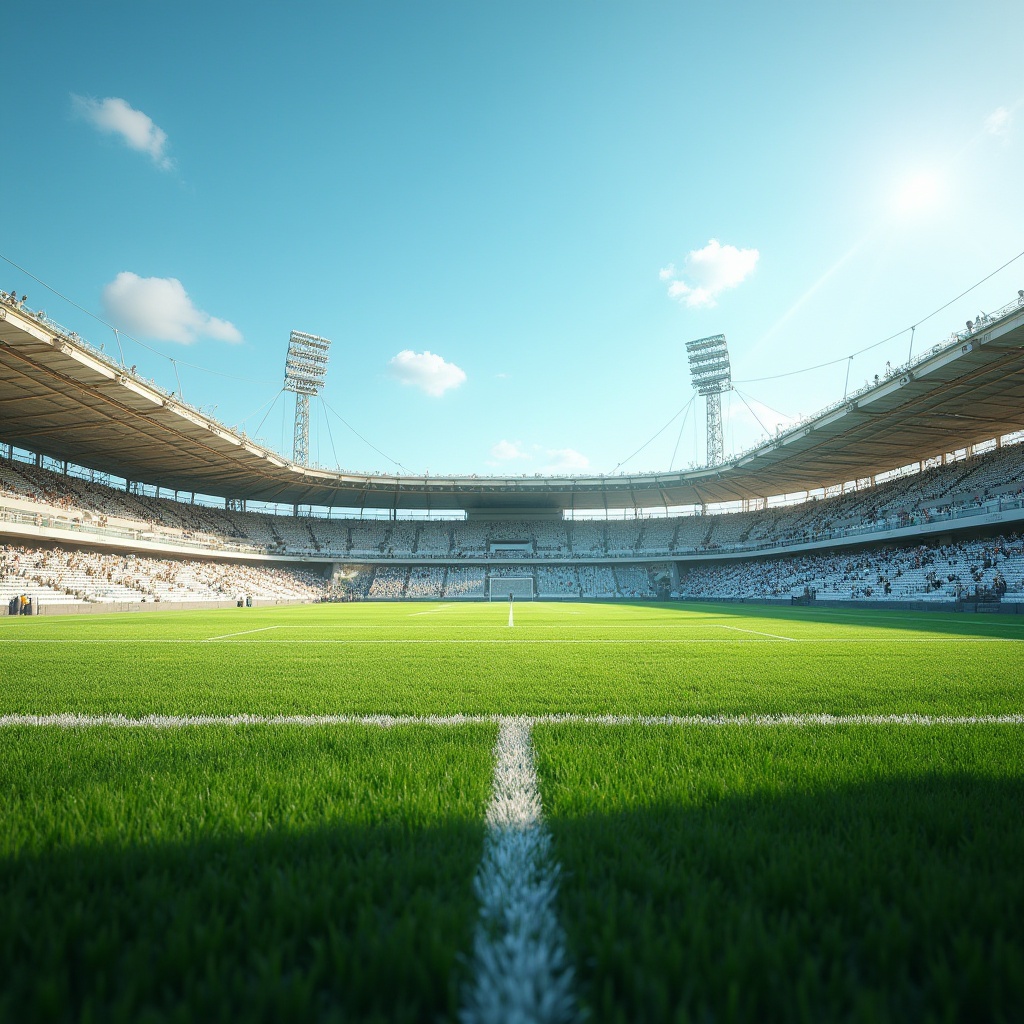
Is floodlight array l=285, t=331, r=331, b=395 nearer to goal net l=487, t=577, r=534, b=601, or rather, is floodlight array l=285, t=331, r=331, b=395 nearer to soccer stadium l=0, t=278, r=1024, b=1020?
goal net l=487, t=577, r=534, b=601

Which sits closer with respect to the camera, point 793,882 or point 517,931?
point 517,931

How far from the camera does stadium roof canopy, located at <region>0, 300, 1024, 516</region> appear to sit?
23.2 meters

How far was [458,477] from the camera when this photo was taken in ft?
169

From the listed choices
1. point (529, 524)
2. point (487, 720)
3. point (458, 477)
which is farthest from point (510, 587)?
point (487, 720)

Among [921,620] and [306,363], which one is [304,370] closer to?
[306,363]

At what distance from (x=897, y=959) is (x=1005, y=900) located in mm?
434

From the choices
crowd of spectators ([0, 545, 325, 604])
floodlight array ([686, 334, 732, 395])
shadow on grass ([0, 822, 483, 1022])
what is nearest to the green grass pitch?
shadow on grass ([0, 822, 483, 1022])

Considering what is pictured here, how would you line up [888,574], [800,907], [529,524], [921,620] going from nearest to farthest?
[800,907] → [921,620] → [888,574] → [529,524]

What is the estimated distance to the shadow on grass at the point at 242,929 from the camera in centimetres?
100

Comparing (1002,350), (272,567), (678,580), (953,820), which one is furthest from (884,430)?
(272,567)

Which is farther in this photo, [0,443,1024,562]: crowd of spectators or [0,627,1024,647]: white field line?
[0,443,1024,562]: crowd of spectators

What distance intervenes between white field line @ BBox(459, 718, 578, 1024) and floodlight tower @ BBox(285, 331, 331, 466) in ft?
179

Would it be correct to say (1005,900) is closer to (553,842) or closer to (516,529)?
(553,842)

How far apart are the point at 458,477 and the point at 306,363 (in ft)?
64.6
